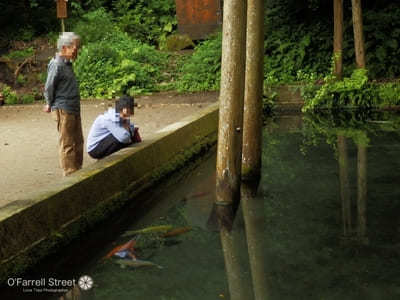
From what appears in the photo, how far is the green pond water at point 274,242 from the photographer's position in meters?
5.48

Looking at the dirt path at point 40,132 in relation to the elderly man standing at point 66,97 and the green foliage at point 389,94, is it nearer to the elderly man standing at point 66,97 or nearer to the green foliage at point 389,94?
the elderly man standing at point 66,97

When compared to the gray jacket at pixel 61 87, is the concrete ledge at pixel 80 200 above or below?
below

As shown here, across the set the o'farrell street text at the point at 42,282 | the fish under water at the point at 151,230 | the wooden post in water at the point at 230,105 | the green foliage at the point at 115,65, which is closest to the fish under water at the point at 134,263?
the o'farrell street text at the point at 42,282

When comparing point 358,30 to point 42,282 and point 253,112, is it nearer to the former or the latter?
point 253,112

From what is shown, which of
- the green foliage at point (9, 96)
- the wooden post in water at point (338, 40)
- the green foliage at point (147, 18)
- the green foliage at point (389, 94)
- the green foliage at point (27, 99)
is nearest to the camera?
the green foliage at point (389, 94)

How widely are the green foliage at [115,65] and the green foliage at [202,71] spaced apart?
2.74 feet

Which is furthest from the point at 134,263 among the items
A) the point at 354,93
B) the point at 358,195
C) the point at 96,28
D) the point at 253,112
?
the point at 96,28

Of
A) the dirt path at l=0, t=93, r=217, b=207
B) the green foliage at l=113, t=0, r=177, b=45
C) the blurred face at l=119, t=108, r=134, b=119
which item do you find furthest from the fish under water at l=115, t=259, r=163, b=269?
the green foliage at l=113, t=0, r=177, b=45

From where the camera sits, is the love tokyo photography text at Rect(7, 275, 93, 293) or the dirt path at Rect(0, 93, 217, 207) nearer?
the love tokyo photography text at Rect(7, 275, 93, 293)

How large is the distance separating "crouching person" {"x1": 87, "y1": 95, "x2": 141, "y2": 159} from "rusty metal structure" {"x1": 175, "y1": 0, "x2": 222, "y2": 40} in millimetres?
14029

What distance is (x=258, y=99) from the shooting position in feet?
26.5

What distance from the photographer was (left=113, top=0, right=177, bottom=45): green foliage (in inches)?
886

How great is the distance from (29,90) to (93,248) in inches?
499

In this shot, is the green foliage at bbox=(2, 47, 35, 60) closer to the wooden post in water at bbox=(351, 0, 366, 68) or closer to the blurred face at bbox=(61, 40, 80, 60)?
the wooden post in water at bbox=(351, 0, 366, 68)
